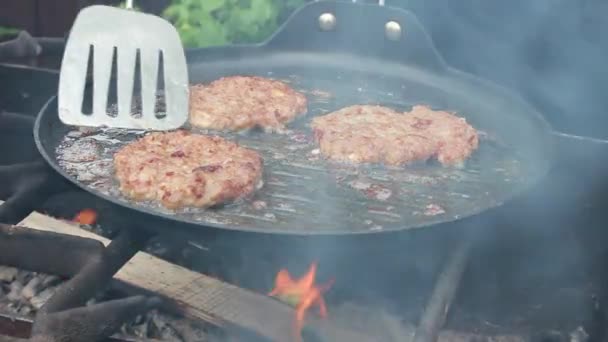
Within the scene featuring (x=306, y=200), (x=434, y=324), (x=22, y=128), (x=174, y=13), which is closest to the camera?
(x=434, y=324)

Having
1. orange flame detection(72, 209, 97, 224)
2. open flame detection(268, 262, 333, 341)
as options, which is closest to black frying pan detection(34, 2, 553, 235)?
open flame detection(268, 262, 333, 341)

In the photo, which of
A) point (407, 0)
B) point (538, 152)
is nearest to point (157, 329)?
point (538, 152)

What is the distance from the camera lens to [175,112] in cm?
291

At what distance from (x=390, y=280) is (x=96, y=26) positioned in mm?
1616

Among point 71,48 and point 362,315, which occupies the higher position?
point 71,48

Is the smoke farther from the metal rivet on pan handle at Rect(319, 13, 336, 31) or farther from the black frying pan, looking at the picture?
the metal rivet on pan handle at Rect(319, 13, 336, 31)

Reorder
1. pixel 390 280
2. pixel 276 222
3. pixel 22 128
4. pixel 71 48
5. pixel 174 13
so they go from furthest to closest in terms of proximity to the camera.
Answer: pixel 174 13 < pixel 22 128 < pixel 390 280 < pixel 71 48 < pixel 276 222

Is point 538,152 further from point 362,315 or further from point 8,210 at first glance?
point 8,210

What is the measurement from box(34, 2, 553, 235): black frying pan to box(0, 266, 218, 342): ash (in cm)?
53

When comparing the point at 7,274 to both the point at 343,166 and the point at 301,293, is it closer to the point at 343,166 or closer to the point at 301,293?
the point at 301,293

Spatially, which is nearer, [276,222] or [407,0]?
[276,222]

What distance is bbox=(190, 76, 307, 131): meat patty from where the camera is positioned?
3.07 metres

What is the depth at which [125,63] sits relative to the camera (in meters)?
2.91

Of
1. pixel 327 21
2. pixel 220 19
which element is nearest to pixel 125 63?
pixel 327 21
